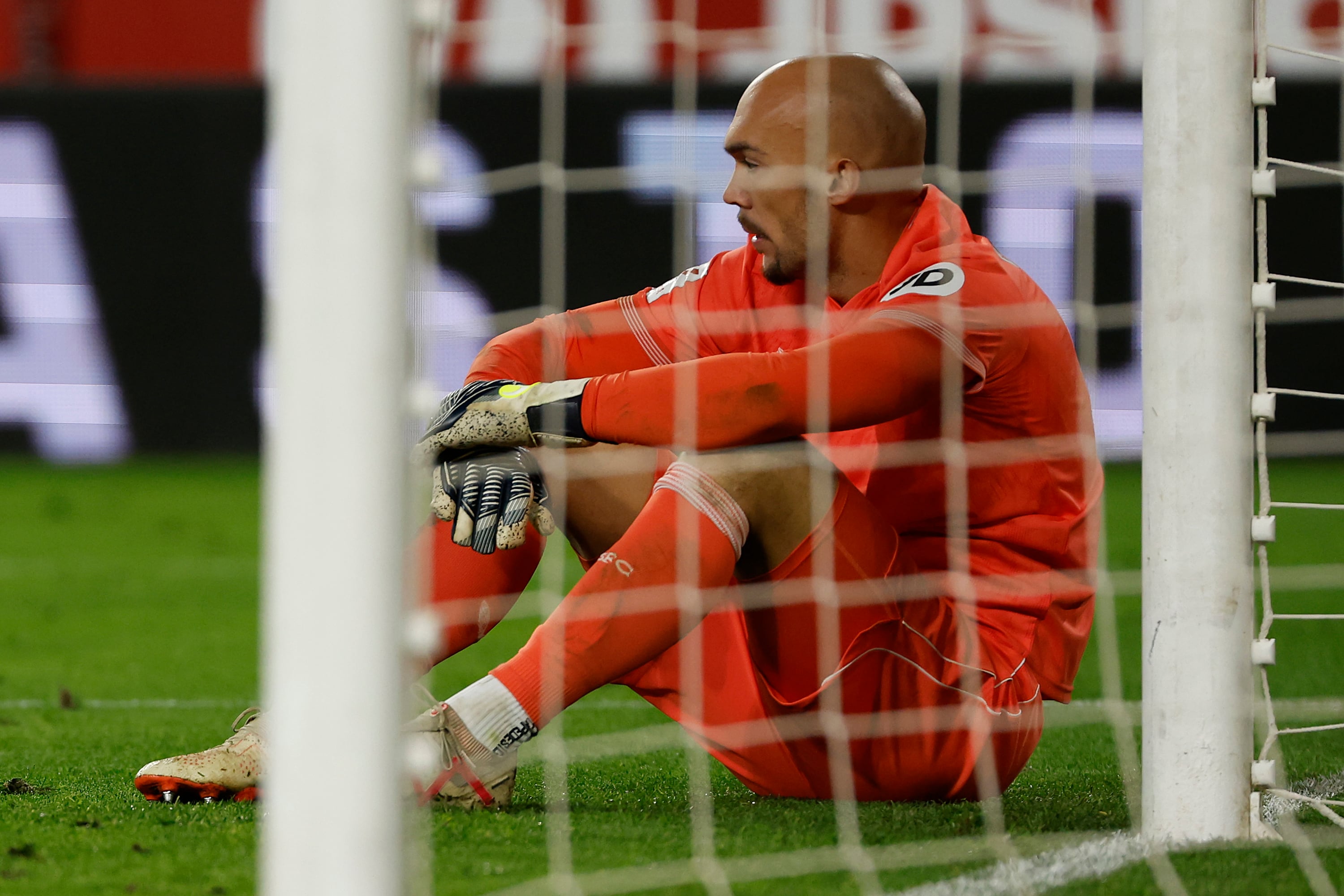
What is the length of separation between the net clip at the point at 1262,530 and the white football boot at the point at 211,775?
1.24 m

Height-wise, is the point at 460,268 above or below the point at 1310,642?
above

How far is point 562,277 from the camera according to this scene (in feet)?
24.6

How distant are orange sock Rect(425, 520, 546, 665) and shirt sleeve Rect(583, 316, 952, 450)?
285mm

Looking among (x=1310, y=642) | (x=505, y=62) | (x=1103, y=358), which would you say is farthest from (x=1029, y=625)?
(x=505, y=62)

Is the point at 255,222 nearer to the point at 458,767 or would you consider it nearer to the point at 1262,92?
A: the point at 458,767

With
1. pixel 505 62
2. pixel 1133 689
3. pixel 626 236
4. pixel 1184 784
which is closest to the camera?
pixel 1184 784

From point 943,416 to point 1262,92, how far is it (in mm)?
540

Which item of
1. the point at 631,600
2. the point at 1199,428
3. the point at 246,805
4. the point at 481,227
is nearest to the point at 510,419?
the point at 631,600

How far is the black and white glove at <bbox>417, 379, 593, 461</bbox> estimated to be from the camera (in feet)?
6.03

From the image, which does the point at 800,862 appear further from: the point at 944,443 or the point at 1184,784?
the point at 944,443

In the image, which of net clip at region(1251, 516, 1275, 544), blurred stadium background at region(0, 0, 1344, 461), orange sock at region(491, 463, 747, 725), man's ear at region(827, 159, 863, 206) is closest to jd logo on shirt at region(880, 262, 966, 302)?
man's ear at region(827, 159, 863, 206)

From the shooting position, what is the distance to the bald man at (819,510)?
1824 millimetres

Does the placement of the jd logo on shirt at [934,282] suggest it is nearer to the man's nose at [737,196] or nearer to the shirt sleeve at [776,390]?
the shirt sleeve at [776,390]

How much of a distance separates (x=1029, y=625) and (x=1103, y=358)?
17.6 ft
